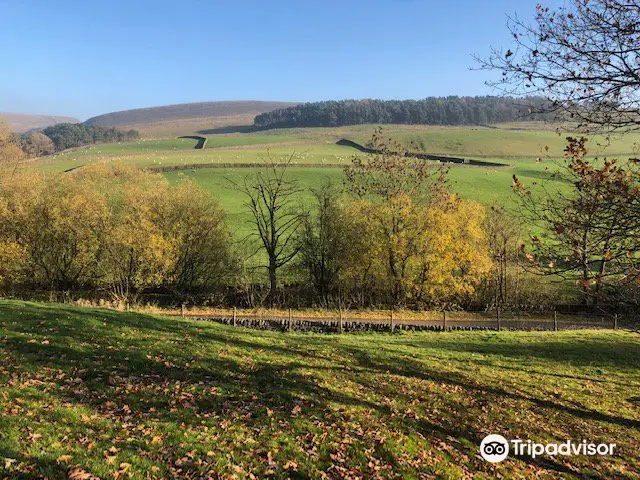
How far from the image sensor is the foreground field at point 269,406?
806 cm

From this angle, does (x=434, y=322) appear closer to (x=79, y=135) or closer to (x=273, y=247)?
(x=273, y=247)

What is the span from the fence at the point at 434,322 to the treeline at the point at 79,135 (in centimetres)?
14082

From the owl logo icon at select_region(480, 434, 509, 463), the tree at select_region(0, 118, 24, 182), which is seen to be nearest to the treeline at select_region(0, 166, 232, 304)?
the tree at select_region(0, 118, 24, 182)

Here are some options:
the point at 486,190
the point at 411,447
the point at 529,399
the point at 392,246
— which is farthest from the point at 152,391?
the point at 486,190

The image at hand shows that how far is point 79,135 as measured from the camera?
508 ft

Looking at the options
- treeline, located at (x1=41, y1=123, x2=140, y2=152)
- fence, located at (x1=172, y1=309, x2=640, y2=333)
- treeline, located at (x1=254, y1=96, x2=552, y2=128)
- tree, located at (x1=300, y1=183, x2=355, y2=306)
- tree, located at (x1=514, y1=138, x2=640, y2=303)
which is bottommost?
fence, located at (x1=172, y1=309, x2=640, y2=333)

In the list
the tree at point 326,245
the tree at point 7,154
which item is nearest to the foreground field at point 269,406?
the tree at point 326,245

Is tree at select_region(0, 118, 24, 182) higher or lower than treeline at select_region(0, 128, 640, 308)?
higher

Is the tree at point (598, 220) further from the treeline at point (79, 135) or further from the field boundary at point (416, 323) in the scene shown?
the treeline at point (79, 135)

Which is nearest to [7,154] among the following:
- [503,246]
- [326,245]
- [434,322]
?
[326,245]

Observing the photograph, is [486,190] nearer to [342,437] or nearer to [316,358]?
[316,358]

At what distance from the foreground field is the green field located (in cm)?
3817

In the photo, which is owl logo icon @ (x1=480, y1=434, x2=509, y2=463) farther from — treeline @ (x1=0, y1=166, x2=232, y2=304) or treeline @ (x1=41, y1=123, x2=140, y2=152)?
treeline @ (x1=41, y1=123, x2=140, y2=152)

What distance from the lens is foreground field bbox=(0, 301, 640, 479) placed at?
806cm
